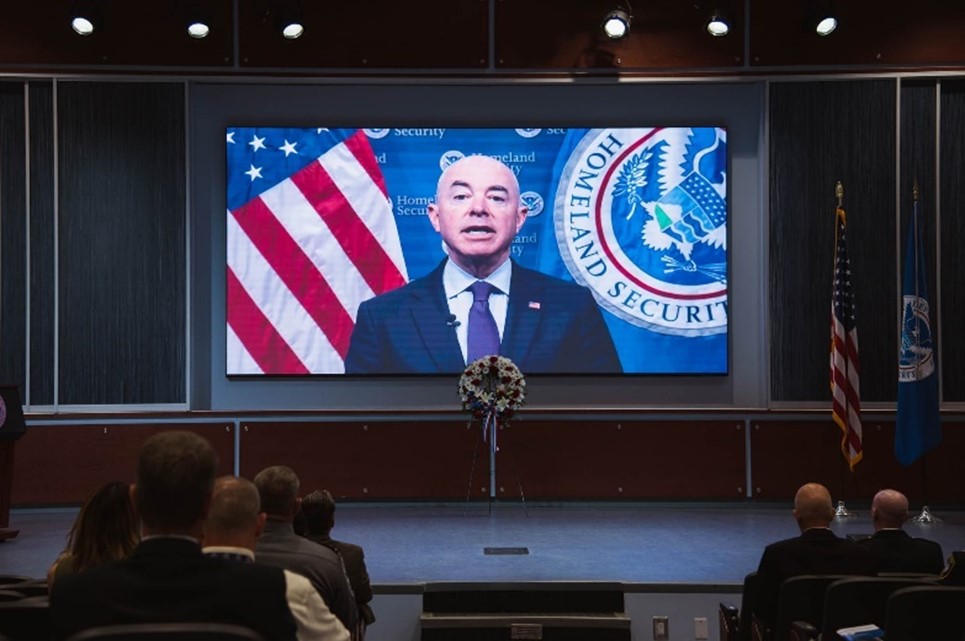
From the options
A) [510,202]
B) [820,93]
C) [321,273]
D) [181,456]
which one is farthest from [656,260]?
[181,456]

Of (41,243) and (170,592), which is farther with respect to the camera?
(41,243)

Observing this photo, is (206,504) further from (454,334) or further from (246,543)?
(454,334)

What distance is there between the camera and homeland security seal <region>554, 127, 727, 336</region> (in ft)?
31.7

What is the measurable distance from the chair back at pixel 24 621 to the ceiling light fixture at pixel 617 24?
6.90 metres

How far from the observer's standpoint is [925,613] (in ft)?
10.6

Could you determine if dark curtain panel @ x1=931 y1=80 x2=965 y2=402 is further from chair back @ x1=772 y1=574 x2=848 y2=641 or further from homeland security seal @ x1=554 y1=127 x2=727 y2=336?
chair back @ x1=772 y1=574 x2=848 y2=641

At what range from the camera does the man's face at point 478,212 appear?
9.70 metres

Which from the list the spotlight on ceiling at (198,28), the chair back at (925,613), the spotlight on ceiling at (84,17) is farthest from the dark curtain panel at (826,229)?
the chair back at (925,613)

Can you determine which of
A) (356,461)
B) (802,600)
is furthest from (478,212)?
(802,600)

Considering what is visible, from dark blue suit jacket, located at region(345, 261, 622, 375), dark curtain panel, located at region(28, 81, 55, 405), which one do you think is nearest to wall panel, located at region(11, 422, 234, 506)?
dark curtain panel, located at region(28, 81, 55, 405)

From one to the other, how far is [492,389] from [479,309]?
39.3 inches

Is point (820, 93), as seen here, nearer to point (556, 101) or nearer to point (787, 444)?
point (556, 101)

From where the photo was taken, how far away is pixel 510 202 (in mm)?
9711

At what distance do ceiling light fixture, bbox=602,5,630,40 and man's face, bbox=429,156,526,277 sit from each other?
1.30 meters
